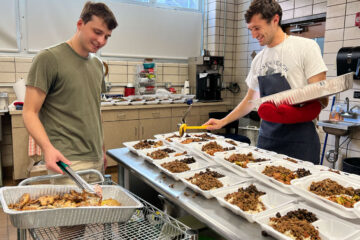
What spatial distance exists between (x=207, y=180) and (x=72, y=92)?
804mm

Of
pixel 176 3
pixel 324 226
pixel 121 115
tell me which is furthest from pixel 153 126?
pixel 324 226

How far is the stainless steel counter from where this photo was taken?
3.26ft

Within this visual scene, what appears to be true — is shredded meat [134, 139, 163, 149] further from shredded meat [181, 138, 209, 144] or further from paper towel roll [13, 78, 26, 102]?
paper towel roll [13, 78, 26, 102]

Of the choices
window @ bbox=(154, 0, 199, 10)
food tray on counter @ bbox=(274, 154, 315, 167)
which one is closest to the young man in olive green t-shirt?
food tray on counter @ bbox=(274, 154, 315, 167)

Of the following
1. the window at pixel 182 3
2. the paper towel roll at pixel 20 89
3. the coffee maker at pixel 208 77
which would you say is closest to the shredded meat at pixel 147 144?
the paper towel roll at pixel 20 89

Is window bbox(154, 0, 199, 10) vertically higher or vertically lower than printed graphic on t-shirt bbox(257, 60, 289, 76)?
higher

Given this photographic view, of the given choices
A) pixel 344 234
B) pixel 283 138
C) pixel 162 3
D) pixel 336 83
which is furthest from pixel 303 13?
pixel 344 234

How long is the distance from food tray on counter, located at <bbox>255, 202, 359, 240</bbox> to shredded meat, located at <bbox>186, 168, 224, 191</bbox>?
0.30m

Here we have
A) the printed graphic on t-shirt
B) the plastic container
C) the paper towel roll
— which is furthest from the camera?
the paper towel roll

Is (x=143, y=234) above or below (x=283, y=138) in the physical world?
below

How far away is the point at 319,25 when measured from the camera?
3.95m

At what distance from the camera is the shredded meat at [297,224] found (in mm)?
926

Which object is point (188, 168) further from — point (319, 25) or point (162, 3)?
point (162, 3)

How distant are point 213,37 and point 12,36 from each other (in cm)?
313
